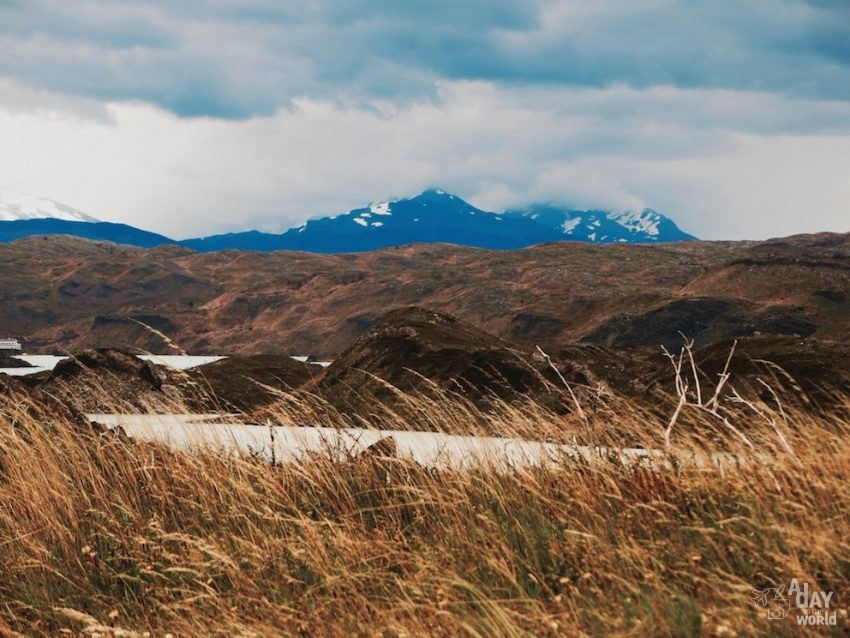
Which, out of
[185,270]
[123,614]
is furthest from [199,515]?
[185,270]

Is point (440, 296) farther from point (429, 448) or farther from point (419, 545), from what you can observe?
point (419, 545)

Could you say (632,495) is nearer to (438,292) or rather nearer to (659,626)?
(659,626)

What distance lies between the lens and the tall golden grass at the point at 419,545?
4816mm

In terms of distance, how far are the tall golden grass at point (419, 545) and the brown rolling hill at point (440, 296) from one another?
899 inches

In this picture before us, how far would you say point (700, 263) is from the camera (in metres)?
117

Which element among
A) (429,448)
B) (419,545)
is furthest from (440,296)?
(419,545)

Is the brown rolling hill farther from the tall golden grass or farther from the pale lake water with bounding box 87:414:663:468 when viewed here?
the tall golden grass

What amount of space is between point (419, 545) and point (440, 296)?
9903 centimetres

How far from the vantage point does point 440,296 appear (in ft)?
346

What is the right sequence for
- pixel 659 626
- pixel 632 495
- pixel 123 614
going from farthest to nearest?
pixel 632 495 < pixel 123 614 < pixel 659 626

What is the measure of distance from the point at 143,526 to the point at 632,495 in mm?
4070

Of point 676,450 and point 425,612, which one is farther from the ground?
point 676,450

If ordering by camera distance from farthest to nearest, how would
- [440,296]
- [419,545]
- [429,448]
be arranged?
[440,296]
[429,448]
[419,545]

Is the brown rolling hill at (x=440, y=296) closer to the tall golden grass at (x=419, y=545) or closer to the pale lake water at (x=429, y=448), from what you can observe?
the pale lake water at (x=429, y=448)
